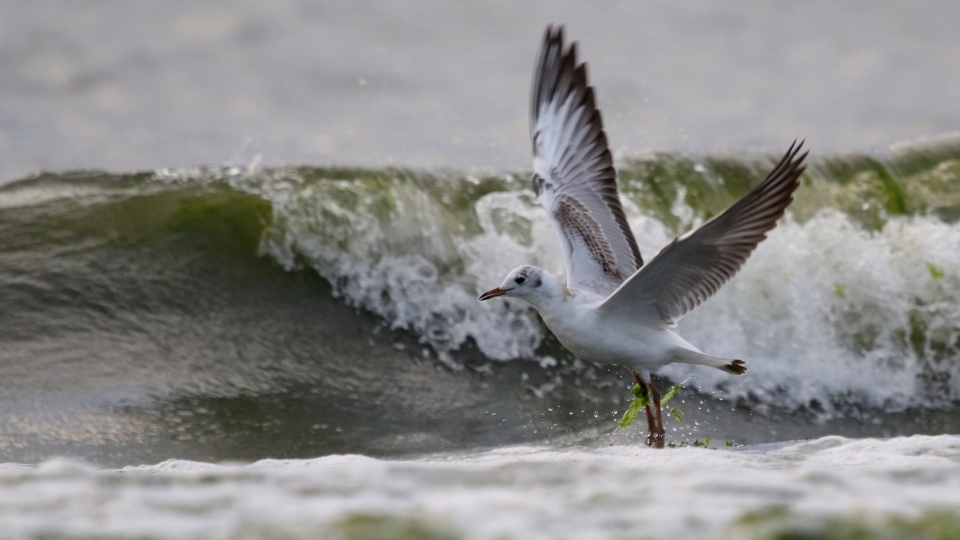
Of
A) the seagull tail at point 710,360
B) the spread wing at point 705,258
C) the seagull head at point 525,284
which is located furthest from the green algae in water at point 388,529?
the seagull tail at point 710,360

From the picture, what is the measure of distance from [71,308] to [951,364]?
5.79 meters

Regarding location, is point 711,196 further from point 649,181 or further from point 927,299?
point 927,299

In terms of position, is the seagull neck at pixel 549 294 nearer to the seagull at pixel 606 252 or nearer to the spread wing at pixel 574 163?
the seagull at pixel 606 252

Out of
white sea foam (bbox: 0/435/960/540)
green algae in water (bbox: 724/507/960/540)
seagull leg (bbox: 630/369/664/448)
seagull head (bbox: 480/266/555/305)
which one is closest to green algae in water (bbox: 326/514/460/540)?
white sea foam (bbox: 0/435/960/540)

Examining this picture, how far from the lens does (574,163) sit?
5.59 meters

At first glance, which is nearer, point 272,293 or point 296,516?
point 296,516

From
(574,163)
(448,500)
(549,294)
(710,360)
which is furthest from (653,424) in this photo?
(448,500)

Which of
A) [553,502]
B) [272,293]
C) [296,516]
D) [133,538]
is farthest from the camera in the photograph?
[272,293]

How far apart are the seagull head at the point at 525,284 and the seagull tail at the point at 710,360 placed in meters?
0.72

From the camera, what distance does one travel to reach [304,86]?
33.2 ft

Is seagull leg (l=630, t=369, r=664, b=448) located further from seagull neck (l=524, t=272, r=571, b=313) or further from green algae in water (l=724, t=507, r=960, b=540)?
green algae in water (l=724, t=507, r=960, b=540)

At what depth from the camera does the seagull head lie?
462 cm

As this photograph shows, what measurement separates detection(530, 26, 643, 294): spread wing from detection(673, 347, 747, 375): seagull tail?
0.58 meters

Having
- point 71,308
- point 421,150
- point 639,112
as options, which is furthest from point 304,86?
point 71,308
